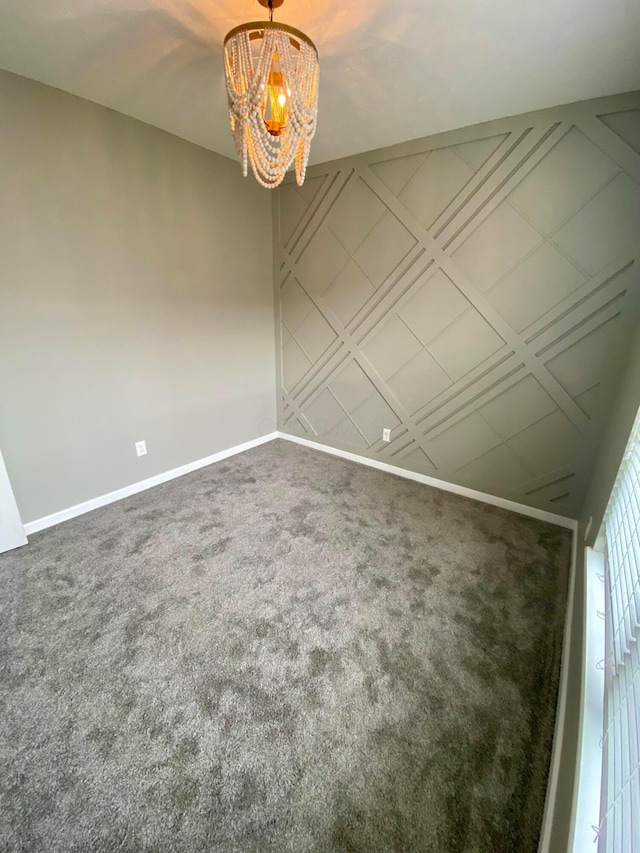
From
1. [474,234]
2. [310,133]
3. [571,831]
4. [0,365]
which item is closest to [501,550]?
[571,831]

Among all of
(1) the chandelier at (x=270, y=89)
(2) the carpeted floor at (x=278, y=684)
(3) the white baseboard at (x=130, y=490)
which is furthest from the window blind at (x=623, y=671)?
(3) the white baseboard at (x=130, y=490)

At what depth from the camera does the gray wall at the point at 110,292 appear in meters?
1.89

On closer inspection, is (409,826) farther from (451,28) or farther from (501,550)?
(451,28)

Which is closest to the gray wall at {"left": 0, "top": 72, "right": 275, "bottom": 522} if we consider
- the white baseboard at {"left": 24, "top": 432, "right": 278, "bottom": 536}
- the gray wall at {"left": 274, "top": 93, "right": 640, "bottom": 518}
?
the white baseboard at {"left": 24, "top": 432, "right": 278, "bottom": 536}

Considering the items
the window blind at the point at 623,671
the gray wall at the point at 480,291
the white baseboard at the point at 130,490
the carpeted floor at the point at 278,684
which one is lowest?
the carpeted floor at the point at 278,684

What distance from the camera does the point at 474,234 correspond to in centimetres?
229

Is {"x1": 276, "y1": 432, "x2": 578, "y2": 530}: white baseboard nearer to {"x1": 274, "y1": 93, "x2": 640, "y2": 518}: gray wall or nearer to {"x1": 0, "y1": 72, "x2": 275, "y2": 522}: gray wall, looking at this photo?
{"x1": 274, "y1": 93, "x2": 640, "y2": 518}: gray wall

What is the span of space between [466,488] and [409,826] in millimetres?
2051

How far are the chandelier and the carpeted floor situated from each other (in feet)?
6.48

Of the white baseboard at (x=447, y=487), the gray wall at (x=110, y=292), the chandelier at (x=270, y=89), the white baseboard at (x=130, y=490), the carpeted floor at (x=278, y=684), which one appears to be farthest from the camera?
the white baseboard at (x=447, y=487)

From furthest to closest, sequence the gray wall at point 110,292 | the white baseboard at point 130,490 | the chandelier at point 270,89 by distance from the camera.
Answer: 1. the white baseboard at point 130,490
2. the gray wall at point 110,292
3. the chandelier at point 270,89

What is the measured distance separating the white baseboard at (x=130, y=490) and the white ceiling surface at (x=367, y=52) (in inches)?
93.6

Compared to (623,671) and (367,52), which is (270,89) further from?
(623,671)

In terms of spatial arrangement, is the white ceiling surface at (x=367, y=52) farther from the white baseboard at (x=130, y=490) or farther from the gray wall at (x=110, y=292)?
the white baseboard at (x=130, y=490)
